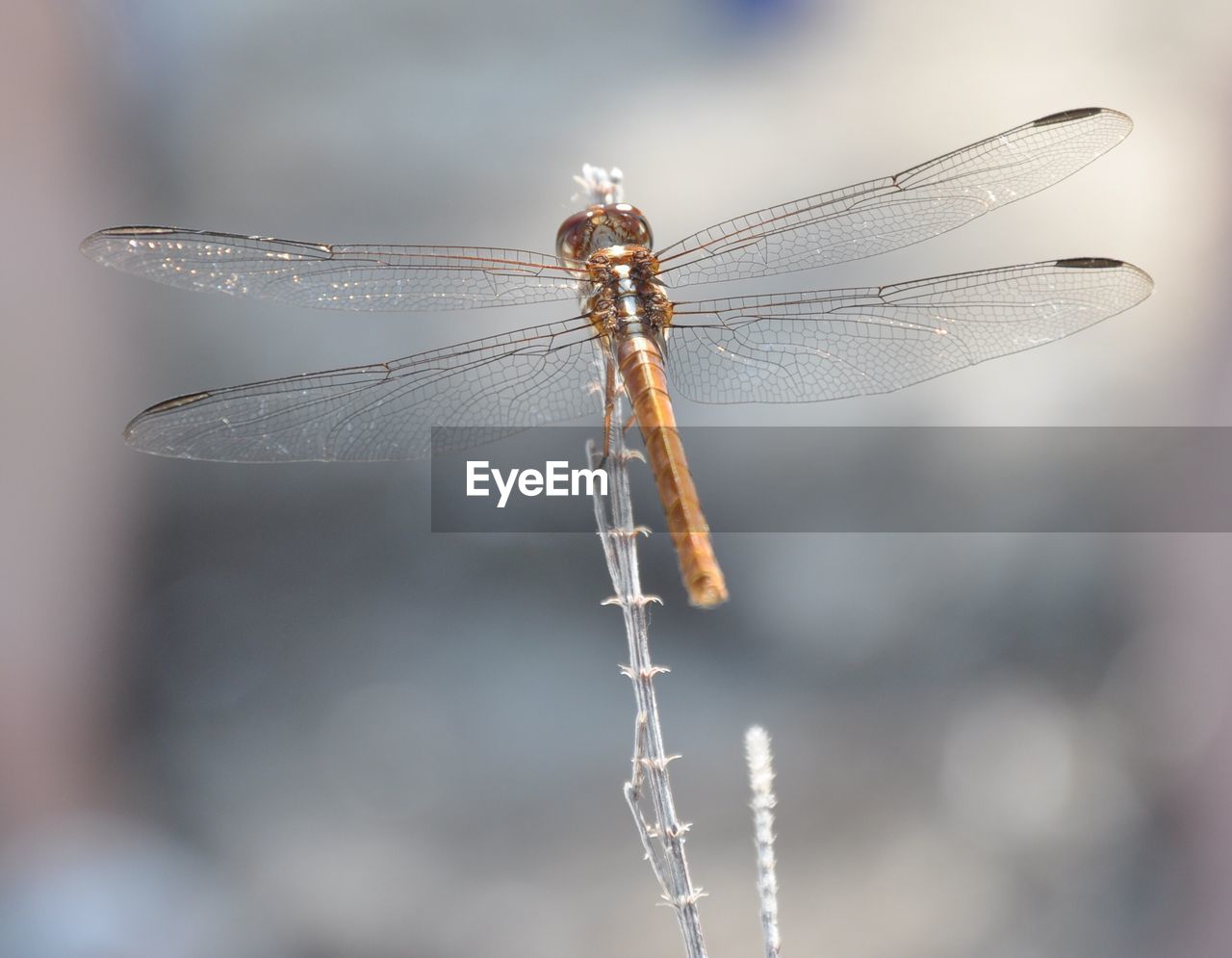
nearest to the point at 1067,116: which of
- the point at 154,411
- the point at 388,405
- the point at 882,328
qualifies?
the point at 882,328

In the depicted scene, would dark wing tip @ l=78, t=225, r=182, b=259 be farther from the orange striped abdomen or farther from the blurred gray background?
the blurred gray background

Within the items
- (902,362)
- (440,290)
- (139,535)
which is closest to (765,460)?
(902,362)

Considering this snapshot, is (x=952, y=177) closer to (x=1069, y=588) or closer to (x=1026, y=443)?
(x=1026, y=443)

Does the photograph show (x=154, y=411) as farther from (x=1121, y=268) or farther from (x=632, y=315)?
(x=1121, y=268)

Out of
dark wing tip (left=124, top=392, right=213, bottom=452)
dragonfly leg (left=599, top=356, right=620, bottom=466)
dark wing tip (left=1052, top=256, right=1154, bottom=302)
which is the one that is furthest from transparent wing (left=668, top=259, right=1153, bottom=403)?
dark wing tip (left=124, top=392, right=213, bottom=452)

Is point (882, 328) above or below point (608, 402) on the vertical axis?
above
